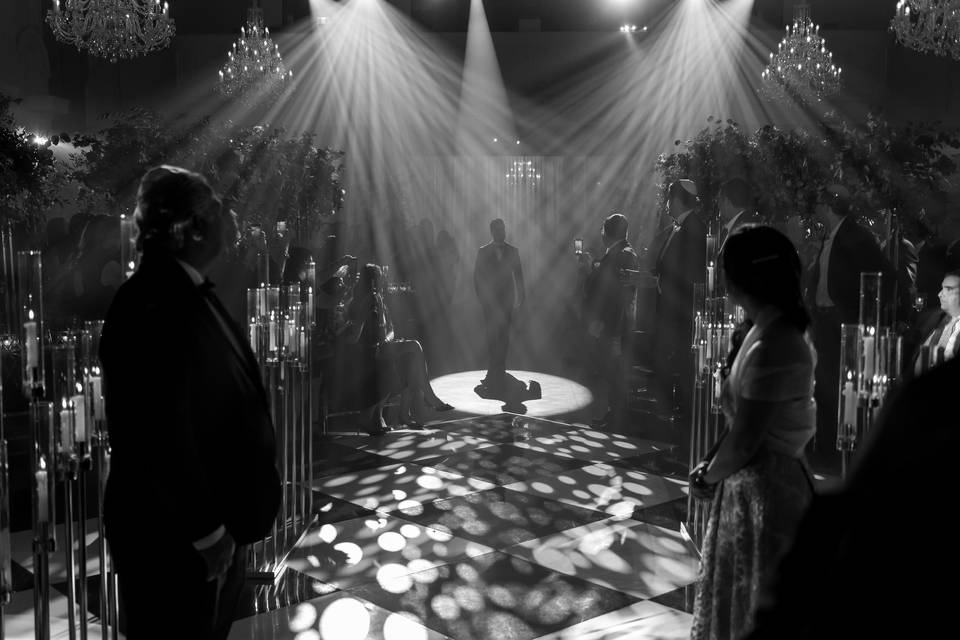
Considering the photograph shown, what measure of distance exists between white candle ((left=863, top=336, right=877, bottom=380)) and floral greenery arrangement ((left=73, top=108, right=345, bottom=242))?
12.3 ft

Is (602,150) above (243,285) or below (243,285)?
above

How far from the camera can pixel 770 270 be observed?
2471 mm

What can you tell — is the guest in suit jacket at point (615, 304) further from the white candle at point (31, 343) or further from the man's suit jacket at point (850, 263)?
the white candle at point (31, 343)

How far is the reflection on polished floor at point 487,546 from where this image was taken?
11.7 feet

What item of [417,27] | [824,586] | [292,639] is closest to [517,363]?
[417,27]

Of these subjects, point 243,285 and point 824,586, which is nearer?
point 824,586

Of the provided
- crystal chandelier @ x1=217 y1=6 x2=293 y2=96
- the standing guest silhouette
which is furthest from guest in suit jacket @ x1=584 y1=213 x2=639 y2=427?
the standing guest silhouette

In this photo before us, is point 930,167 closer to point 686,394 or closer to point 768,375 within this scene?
point 686,394

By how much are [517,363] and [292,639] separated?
24.9ft

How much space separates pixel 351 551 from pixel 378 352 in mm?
2646

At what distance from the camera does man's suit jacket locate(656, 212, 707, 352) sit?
6672 mm

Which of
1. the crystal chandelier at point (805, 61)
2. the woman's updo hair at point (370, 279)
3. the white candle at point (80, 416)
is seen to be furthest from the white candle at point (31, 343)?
the crystal chandelier at point (805, 61)

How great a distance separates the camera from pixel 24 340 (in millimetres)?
2869

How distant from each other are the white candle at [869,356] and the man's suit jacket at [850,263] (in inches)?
101
